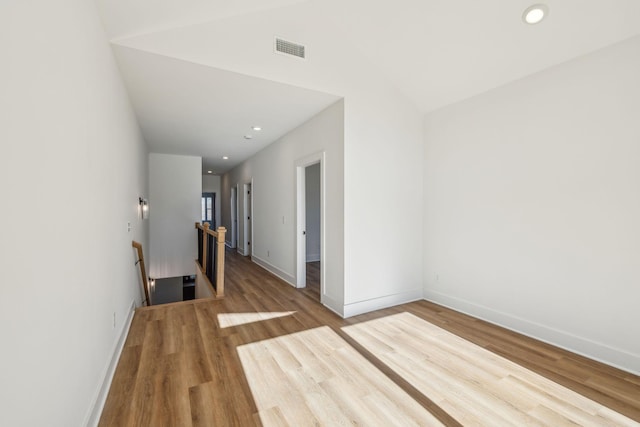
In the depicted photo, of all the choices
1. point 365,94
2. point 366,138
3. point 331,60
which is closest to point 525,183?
point 366,138

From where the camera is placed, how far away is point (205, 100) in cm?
345

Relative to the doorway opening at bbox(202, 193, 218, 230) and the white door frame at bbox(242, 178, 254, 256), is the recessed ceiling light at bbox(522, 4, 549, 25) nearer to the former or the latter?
the white door frame at bbox(242, 178, 254, 256)

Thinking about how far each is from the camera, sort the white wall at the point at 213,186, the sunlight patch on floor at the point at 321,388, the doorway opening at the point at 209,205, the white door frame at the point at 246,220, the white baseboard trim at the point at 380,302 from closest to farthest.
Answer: the sunlight patch on floor at the point at 321,388
the white baseboard trim at the point at 380,302
the white door frame at the point at 246,220
the white wall at the point at 213,186
the doorway opening at the point at 209,205

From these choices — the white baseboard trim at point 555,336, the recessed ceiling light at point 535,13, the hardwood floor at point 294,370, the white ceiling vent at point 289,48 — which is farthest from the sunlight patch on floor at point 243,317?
the recessed ceiling light at point 535,13

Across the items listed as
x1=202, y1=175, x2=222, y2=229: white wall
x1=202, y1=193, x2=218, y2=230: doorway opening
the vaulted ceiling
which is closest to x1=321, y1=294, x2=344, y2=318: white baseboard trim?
the vaulted ceiling

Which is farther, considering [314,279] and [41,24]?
[314,279]

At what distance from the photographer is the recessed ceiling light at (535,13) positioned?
7.80 ft

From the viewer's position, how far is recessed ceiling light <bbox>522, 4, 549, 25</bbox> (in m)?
2.38

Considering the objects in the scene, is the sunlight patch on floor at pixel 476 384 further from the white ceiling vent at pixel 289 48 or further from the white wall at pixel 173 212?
the white wall at pixel 173 212

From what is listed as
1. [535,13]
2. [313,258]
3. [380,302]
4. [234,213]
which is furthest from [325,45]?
[234,213]

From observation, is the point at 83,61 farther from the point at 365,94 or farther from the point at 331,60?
the point at 365,94

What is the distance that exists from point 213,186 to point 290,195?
680 centimetres

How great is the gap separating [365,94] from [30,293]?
3.57 metres

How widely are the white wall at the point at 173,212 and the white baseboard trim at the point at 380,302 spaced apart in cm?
502
